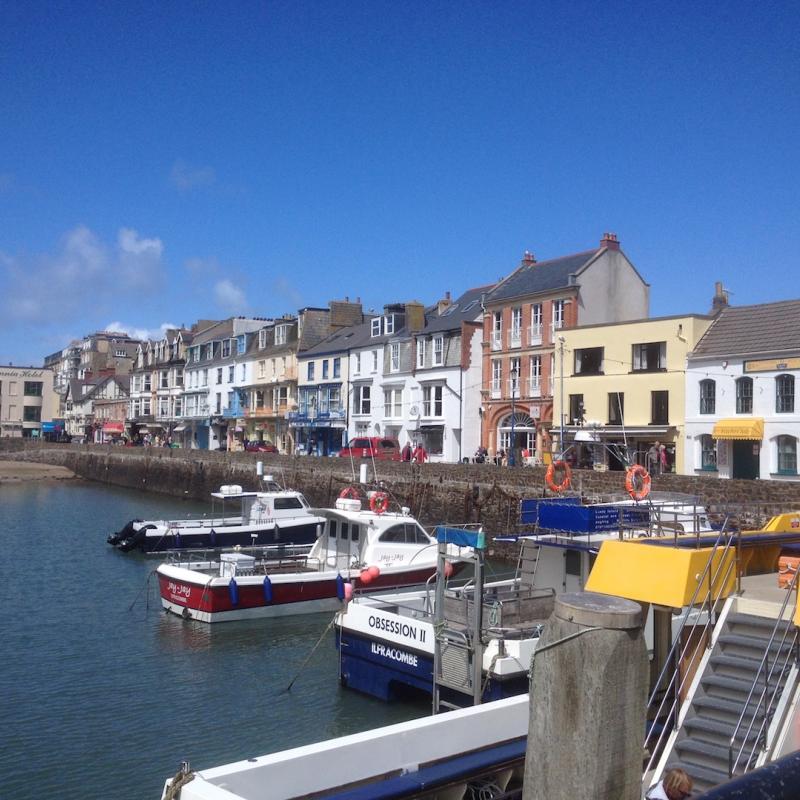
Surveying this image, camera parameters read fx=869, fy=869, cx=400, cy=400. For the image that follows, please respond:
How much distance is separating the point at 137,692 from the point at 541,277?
3440cm

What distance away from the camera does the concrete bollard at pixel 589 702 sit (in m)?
3.86

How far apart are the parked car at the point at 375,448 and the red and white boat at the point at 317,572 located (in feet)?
73.5

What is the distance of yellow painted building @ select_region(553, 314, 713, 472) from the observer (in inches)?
1430

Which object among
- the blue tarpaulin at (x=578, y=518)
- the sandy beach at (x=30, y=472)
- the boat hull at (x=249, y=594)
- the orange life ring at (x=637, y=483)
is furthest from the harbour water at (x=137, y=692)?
the sandy beach at (x=30, y=472)

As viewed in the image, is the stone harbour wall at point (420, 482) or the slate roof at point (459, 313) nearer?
the stone harbour wall at point (420, 482)

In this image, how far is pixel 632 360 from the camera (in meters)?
38.2

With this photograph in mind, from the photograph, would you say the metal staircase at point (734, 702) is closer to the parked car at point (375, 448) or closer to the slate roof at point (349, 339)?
the parked car at point (375, 448)

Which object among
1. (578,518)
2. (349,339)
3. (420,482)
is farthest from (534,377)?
(578,518)

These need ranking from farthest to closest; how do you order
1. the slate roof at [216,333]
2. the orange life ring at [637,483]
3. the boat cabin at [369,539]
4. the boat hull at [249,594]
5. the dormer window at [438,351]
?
the slate roof at [216,333] → the dormer window at [438,351] → the boat cabin at [369,539] → the boat hull at [249,594] → the orange life ring at [637,483]

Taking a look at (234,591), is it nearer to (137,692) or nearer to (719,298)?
(137,692)

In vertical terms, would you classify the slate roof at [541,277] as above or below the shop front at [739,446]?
above

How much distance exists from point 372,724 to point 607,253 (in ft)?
111

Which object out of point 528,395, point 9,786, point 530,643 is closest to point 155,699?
point 9,786

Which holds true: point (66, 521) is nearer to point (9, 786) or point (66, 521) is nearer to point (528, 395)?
point (528, 395)
